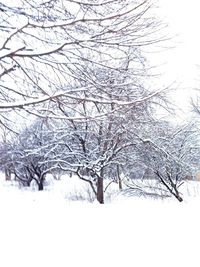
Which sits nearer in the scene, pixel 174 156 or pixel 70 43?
pixel 70 43

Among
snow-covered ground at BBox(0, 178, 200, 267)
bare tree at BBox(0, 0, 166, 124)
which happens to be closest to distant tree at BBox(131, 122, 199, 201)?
snow-covered ground at BBox(0, 178, 200, 267)

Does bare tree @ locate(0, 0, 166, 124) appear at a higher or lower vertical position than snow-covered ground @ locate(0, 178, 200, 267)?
higher

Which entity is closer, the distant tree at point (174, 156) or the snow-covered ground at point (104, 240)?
the snow-covered ground at point (104, 240)

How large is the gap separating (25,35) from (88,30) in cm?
78

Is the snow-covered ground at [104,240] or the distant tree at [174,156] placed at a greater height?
the distant tree at [174,156]

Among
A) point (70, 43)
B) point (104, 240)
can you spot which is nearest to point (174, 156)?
point (104, 240)

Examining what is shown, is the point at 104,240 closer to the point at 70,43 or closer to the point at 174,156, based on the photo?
the point at 70,43

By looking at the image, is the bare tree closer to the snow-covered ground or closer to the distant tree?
the snow-covered ground

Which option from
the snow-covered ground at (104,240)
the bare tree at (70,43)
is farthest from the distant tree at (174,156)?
the bare tree at (70,43)

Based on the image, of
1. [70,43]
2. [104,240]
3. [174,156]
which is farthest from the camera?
[174,156]

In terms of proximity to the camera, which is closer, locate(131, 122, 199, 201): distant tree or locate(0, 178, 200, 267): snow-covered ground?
locate(0, 178, 200, 267): snow-covered ground

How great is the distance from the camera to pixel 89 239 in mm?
7059

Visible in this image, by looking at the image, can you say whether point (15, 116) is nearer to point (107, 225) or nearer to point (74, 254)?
point (74, 254)

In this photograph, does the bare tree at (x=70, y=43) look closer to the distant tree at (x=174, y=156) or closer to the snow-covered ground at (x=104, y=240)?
the snow-covered ground at (x=104, y=240)
